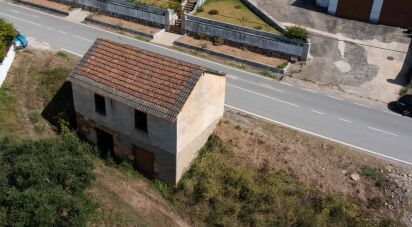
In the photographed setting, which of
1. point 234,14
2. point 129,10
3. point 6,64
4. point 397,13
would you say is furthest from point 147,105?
point 397,13

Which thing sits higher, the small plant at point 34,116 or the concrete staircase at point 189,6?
the concrete staircase at point 189,6

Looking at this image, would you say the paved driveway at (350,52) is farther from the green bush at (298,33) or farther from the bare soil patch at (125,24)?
the bare soil patch at (125,24)

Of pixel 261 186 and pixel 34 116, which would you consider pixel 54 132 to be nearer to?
pixel 34 116

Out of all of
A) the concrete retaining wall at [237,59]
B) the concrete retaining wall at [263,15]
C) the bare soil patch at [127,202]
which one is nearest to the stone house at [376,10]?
the concrete retaining wall at [263,15]

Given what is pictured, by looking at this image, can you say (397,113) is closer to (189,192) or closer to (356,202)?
(356,202)

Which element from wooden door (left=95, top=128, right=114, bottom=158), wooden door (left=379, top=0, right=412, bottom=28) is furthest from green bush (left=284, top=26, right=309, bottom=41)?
wooden door (left=95, top=128, right=114, bottom=158)

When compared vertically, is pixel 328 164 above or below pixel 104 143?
above

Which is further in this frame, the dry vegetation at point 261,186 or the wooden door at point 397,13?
the wooden door at point 397,13

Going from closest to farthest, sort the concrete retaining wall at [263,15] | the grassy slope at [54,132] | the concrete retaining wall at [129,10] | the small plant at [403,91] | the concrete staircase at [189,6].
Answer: the grassy slope at [54,132]
the small plant at [403,91]
the concrete retaining wall at [263,15]
the concrete retaining wall at [129,10]
the concrete staircase at [189,6]
